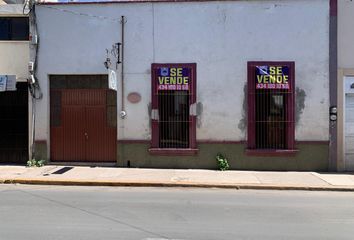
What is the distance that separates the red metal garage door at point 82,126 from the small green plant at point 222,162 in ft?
11.4

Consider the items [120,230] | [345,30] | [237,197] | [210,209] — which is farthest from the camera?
[345,30]

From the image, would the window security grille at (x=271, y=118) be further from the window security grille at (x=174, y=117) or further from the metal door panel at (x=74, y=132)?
the metal door panel at (x=74, y=132)

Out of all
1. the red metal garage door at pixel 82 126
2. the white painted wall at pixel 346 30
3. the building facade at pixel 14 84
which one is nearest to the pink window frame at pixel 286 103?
the white painted wall at pixel 346 30

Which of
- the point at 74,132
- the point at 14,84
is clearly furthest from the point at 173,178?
the point at 14,84

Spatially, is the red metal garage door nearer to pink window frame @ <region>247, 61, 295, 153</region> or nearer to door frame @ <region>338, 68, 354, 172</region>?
pink window frame @ <region>247, 61, 295, 153</region>

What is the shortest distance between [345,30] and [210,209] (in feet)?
28.9

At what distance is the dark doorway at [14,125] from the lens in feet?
51.3

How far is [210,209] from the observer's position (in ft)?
29.0

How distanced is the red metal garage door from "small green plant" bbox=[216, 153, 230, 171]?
3.47 metres

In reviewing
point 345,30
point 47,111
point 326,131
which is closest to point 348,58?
Result: point 345,30

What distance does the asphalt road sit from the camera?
679 cm

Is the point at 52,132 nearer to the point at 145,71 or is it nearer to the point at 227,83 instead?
the point at 145,71

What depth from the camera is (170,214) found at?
27.2 ft

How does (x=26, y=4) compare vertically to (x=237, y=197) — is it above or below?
above
